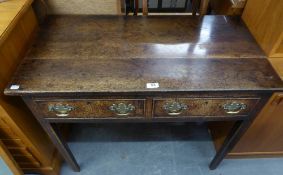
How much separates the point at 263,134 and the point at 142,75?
767 millimetres

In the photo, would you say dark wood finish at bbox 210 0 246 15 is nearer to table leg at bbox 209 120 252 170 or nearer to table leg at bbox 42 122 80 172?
table leg at bbox 209 120 252 170

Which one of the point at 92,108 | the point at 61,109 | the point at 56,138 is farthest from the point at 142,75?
Answer: the point at 56,138

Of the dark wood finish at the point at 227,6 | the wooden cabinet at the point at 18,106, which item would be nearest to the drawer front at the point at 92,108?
the wooden cabinet at the point at 18,106

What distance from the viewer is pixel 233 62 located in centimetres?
85

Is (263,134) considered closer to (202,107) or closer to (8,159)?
(202,107)

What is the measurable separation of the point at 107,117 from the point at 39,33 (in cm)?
48

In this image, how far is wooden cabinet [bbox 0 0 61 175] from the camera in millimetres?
808

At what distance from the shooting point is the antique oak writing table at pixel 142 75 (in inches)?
29.8

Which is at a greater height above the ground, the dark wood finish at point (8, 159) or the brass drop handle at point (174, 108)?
Answer: the brass drop handle at point (174, 108)

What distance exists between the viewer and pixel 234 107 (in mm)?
844

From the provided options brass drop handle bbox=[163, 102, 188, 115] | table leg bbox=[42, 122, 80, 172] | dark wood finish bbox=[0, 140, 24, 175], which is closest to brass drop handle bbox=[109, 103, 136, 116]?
brass drop handle bbox=[163, 102, 188, 115]

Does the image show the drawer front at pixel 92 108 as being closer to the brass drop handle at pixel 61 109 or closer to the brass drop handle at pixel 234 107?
the brass drop handle at pixel 61 109

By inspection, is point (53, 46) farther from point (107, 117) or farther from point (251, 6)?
point (251, 6)

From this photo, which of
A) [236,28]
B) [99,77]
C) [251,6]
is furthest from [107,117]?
[251,6]
